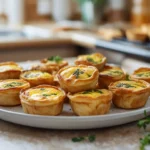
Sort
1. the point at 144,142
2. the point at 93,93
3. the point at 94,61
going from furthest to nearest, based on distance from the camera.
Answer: the point at 94,61 < the point at 93,93 < the point at 144,142

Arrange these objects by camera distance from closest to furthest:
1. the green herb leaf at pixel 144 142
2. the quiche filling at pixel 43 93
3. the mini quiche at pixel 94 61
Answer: the green herb leaf at pixel 144 142 → the quiche filling at pixel 43 93 → the mini quiche at pixel 94 61

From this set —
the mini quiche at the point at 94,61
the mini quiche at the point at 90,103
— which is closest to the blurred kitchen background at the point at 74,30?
the mini quiche at the point at 94,61

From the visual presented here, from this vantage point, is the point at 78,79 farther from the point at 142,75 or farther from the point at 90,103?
the point at 142,75

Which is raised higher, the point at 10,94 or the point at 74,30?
the point at 10,94

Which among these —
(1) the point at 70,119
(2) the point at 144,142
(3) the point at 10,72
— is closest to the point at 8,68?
(3) the point at 10,72

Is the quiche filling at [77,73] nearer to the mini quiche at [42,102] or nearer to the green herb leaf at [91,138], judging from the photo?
the mini quiche at [42,102]

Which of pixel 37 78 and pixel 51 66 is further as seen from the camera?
pixel 51 66

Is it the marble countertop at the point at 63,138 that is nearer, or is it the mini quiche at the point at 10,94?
the marble countertop at the point at 63,138
